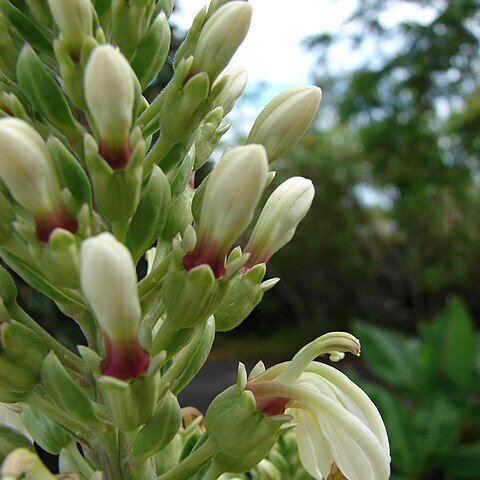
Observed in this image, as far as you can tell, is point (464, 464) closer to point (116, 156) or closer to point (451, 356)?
point (451, 356)

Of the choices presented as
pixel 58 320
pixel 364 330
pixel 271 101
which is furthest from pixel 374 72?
pixel 271 101

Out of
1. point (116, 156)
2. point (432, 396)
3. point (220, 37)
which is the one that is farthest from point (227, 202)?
point (432, 396)

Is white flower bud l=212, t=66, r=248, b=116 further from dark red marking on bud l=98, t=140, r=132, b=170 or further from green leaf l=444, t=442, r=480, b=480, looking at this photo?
green leaf l=444, t=442, r=480, b=480

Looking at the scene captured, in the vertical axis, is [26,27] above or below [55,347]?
above

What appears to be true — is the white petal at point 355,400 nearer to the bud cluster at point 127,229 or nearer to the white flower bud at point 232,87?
the bud cluster at point 127,229

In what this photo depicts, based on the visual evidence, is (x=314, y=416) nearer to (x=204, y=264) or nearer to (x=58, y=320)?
(x=204, y=264)

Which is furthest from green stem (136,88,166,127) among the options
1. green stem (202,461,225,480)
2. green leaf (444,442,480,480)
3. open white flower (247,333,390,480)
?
green leaf (444,442,480,480)
